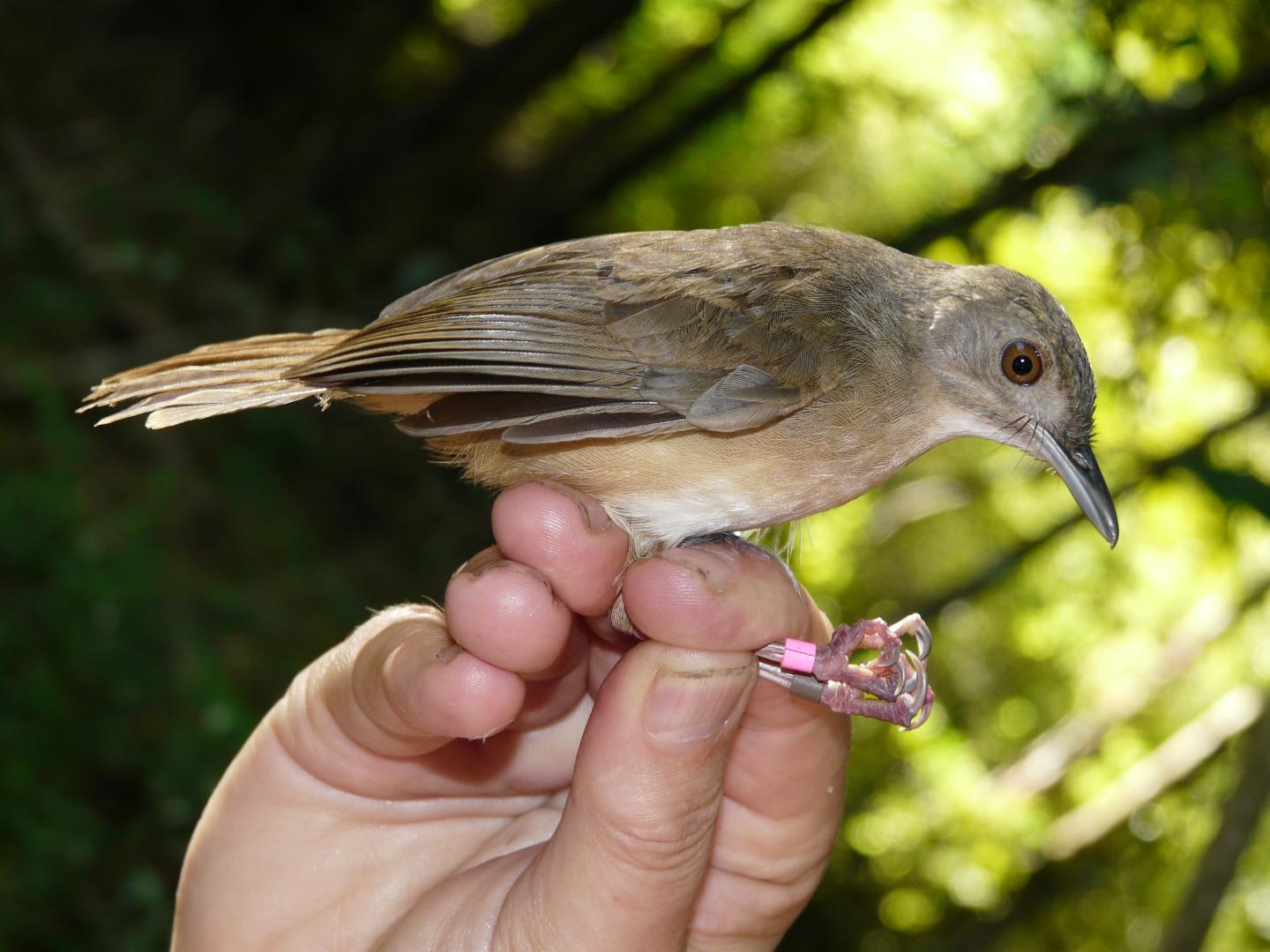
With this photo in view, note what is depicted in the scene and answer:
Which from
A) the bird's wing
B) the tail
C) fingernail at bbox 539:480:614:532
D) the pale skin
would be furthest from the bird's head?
the tail

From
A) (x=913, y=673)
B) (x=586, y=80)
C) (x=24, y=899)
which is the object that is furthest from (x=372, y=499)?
(x=913, y=673)

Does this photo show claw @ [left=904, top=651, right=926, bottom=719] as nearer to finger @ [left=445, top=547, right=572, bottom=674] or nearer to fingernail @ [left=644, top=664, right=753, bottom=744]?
fingernail @ [left=644, top=664, right=753, bottom=744]

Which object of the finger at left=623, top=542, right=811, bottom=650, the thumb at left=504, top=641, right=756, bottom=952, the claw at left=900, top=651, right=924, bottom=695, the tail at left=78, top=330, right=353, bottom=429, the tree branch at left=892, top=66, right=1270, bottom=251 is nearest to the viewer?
the thumb at left=504, top=641, right=756, bottom=952

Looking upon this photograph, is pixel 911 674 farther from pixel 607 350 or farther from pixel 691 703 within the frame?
pixel 607 350

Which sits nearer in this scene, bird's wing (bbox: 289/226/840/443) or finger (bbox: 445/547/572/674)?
finger (bbox: 445/547/572/674)

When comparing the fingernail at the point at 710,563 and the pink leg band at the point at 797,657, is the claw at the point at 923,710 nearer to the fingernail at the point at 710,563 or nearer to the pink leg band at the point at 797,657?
the pink leg band at the point at 797,657

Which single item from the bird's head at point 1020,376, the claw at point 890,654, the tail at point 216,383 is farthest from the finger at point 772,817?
the tail at point 216,383
